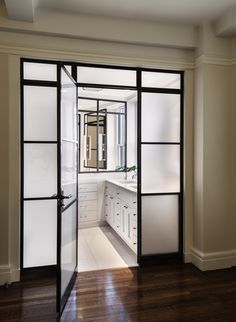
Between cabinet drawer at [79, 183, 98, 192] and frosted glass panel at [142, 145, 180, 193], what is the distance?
2105 millimetres

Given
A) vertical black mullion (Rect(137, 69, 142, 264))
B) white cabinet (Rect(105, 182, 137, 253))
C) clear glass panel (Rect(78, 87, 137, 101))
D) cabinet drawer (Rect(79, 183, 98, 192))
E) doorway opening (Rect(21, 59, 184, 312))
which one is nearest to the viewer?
doorway opening (Rect(21, 59, 184, 312))

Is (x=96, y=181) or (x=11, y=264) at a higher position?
(x=96, y=181)

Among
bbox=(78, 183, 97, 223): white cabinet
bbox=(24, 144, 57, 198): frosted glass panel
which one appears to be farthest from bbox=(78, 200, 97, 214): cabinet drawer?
bbox=(24, 144, 57, 198): frosted glass panel

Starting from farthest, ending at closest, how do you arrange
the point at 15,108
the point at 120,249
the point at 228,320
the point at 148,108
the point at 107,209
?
the point at 107,209 < the point at 120,249 < the point at 148,108 < the point at 15,108 < the point at 228,320

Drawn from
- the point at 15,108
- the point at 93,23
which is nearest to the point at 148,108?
the point at 93,23

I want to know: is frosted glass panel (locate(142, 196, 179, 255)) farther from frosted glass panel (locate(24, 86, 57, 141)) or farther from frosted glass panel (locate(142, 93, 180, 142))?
frosted glass panel (locate(24, 86, 57, 141))

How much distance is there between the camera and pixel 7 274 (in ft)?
9.52

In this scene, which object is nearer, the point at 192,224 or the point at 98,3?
the point at 98,3

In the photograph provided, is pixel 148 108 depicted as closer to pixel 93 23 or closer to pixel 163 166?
pixel 163 166

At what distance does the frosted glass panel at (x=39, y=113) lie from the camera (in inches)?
119

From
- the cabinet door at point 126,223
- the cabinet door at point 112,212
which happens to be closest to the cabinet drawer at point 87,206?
the cabinet door at point 112,212

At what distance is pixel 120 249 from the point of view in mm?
4066

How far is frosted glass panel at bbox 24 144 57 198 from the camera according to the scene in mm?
3031

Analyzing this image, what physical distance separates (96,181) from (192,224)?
2.41 meters
